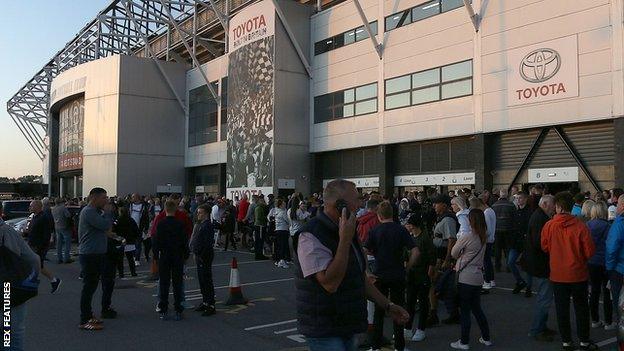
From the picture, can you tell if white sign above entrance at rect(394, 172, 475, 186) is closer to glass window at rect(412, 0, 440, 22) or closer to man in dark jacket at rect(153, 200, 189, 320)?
glass window at rect(412, 0, 440, 22)

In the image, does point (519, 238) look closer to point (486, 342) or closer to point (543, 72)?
point (486, 342)

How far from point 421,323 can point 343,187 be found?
13.6 ft

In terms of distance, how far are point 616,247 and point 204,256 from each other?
5.94 m

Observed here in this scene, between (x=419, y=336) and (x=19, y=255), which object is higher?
(x=19, y=255)

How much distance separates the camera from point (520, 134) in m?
20.2

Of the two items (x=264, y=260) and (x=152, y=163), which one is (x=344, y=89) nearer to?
(x=264, y=260)

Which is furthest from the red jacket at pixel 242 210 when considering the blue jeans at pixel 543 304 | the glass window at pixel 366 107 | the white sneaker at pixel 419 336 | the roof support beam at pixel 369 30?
the blue jeans at pixel 543 304

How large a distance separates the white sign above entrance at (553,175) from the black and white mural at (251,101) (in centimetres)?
1316

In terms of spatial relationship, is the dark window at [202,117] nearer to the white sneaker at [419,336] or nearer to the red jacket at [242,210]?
the red jacket at [242,210]

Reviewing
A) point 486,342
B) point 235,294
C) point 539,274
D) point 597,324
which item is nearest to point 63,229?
point 235,294

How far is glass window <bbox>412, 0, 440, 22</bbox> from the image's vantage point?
22809mm

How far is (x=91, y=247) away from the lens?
799 cm

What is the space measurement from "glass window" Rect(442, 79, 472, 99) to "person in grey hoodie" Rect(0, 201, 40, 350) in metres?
19.1

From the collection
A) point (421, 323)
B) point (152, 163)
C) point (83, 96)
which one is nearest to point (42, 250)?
point (421, 323)
